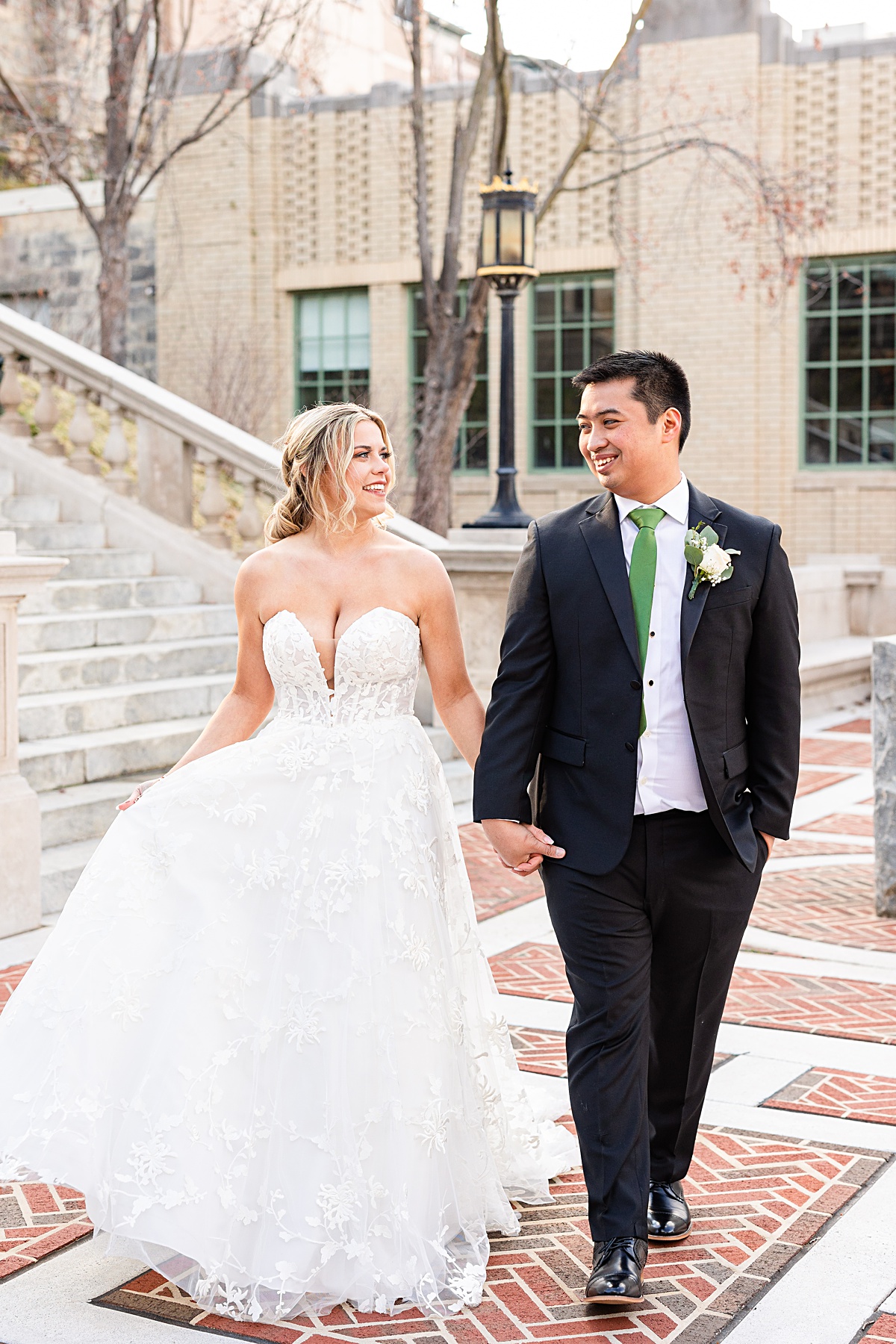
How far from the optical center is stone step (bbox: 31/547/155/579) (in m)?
10.5

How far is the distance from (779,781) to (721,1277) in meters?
1.17

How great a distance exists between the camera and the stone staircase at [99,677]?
25.7ft

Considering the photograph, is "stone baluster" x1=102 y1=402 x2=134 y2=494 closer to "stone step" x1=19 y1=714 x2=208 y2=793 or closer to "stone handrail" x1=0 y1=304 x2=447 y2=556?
"stone handrail" x1=0 y1=304 x2=447 y2=556

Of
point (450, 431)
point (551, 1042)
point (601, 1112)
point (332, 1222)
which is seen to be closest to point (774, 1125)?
point (551, 1042)

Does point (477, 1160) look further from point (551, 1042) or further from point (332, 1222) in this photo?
point (551, 1042)

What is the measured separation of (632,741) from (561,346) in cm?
1686

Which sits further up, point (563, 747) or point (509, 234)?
point (509, 234)

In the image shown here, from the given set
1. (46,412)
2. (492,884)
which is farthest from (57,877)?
(46,412)

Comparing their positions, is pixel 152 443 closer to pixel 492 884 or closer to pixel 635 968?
pixel 492 884

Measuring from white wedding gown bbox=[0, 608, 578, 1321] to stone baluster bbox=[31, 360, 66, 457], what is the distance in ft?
26.5

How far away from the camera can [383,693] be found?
13.2ft

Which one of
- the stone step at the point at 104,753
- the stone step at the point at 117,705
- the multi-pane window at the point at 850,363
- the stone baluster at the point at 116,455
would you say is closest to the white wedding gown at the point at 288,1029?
the stone step at the point at 104,753

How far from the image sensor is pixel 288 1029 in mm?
3594

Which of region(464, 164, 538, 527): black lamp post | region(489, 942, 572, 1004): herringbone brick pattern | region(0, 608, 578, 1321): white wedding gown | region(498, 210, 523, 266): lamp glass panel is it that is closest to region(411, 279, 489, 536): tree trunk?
region(464, 164, 538, 527): black lamp post
